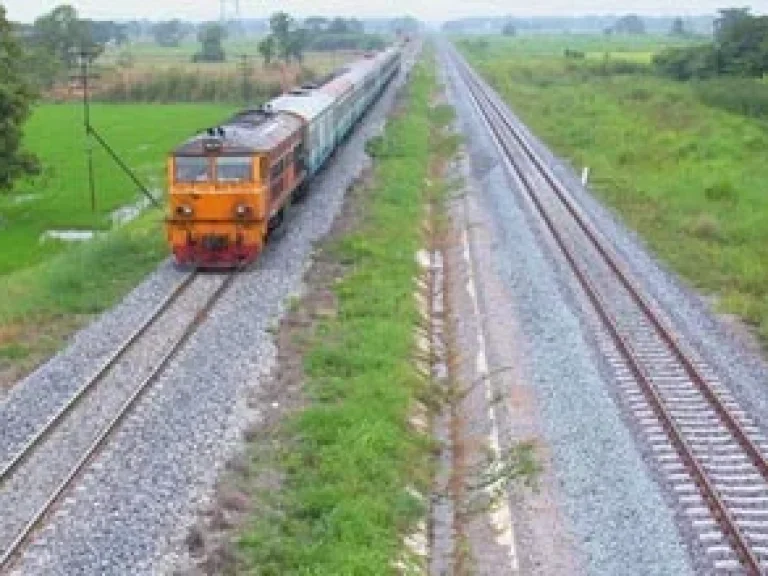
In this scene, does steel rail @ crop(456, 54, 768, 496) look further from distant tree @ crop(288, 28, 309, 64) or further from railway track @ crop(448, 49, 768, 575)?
distant tree @ crop(288, 28, 309, 64)

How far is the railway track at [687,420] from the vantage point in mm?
12828

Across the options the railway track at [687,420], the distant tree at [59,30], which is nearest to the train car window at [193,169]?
the railway track at [687,420]

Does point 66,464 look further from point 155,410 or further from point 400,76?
point 400,76

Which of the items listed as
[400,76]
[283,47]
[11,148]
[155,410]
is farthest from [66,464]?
[283,47]

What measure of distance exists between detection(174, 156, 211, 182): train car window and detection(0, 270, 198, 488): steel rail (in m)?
2.23

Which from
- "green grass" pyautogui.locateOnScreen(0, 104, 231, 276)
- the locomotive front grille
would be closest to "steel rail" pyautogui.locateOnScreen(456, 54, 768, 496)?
the locomotive front grille

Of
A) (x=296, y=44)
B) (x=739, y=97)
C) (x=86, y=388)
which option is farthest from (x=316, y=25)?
(x=86, y=388)

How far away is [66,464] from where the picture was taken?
14.2 meters

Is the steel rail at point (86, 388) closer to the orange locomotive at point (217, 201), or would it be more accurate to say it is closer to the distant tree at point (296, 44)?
the orange locomotive at point (217, 201)

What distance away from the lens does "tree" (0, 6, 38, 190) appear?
3656cm

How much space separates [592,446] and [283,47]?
103839 millimetres

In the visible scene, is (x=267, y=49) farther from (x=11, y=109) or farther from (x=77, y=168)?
(x=11, y=109)

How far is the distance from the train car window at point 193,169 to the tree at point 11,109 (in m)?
14.4

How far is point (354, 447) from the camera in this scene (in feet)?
48.1
